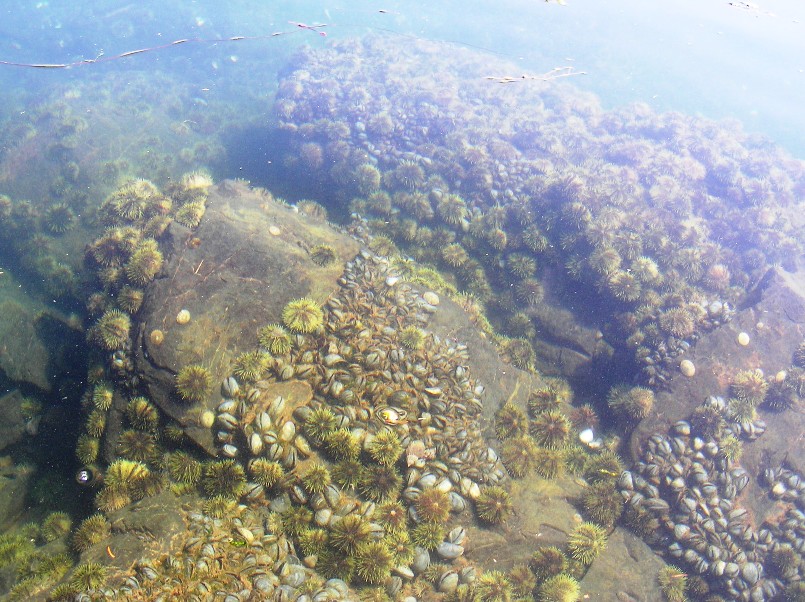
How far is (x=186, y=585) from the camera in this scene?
421cm

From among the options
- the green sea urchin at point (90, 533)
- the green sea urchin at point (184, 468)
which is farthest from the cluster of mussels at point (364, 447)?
the green sea urchin at point (90, 533)

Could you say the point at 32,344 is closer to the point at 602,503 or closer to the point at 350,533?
the point at 350,533

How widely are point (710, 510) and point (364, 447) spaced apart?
692 centimetres

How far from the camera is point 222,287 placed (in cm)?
738

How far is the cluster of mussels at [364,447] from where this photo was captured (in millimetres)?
5359

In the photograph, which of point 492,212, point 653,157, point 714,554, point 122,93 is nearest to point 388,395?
point 714,554

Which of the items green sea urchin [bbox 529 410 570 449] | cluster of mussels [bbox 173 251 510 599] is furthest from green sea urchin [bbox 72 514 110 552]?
green sea urchin [bbox 529 410 570 449]

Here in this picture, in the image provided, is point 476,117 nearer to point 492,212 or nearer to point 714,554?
point 492,212

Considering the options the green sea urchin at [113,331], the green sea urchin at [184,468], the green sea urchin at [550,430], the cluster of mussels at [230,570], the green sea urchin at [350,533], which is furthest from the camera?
the green sea urchin at [550,430]

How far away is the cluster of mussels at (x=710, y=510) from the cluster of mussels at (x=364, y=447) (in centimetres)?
347

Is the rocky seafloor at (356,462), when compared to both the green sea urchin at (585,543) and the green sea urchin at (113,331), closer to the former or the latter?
the green sea urchin at (585,543)

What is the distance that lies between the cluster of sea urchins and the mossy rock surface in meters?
4.17

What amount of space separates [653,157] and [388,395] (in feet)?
63.5

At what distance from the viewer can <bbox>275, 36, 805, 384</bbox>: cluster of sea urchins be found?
1130 centimetres
